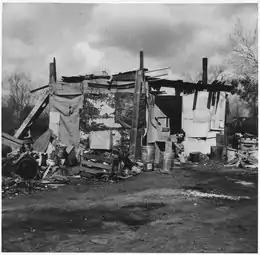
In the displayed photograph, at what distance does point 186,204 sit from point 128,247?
1007 millimetres

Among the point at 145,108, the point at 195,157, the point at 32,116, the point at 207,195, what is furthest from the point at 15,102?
the point at 207,195

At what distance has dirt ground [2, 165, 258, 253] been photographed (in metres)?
4.03

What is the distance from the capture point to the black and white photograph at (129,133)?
13.6ft

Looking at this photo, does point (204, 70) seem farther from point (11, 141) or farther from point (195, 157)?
point (11, 141)

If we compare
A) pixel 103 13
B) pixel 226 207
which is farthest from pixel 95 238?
pixel 103 13

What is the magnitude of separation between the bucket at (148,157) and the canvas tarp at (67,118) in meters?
1.08

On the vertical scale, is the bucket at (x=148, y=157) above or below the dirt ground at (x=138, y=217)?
above

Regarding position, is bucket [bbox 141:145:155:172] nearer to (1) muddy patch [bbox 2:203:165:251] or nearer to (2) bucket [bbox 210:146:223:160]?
(1) muddy patch [bbox 2:203:165:251]

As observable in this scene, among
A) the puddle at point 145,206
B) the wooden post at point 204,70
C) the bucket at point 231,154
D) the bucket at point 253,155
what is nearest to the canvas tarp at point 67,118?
the puddle at point 145,206

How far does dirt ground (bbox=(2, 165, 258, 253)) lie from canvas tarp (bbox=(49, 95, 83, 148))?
0.72 m

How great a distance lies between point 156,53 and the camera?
466 cm

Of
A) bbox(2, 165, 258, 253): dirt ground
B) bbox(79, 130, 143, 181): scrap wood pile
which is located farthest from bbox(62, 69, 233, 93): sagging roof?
bbox(2, 165, 258, 253): dirt ground

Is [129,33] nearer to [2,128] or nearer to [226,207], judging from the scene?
[2,128]

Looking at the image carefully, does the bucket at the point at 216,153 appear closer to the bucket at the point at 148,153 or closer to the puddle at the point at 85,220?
the bucket at the point at 148,153
